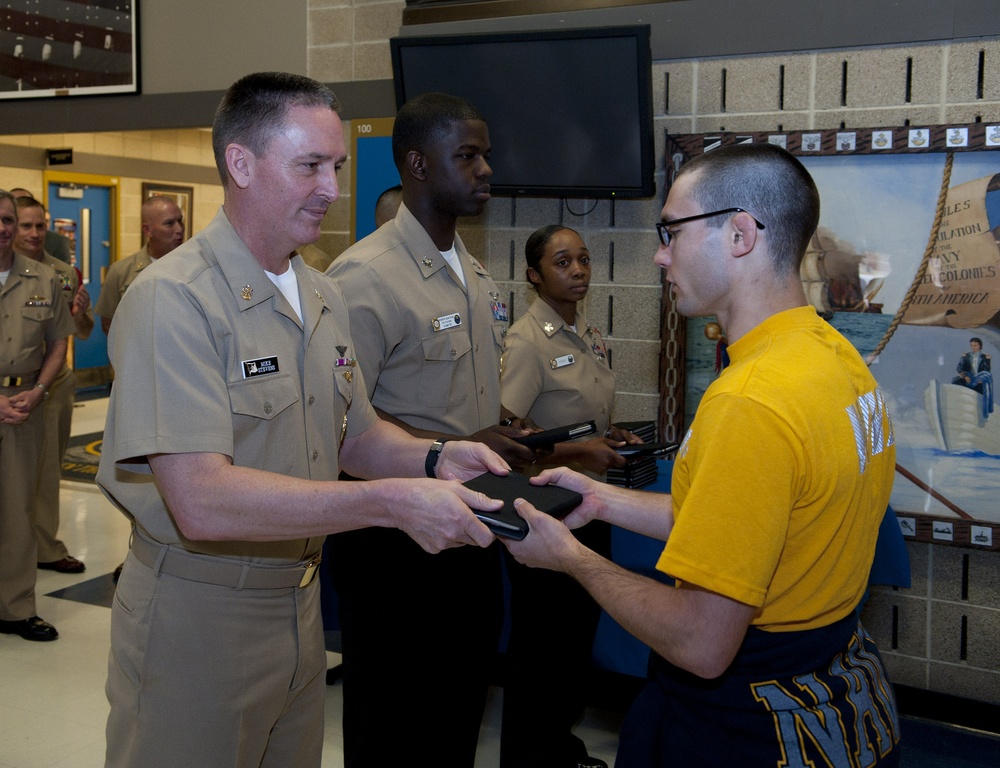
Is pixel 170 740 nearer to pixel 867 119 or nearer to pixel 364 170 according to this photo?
pixel 867 119

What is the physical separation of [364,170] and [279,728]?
3.62 metres

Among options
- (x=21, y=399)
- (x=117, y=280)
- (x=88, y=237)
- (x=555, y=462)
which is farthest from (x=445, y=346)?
(x=88, y=237)

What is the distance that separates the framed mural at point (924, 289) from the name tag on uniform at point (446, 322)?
1.50 metres

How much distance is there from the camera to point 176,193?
37.0 feet

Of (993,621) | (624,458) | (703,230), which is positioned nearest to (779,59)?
(624,458)

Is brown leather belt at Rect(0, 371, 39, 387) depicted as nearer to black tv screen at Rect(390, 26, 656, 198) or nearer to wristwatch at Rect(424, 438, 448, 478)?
black tv screen at Rect(390, 26, 656, 198)

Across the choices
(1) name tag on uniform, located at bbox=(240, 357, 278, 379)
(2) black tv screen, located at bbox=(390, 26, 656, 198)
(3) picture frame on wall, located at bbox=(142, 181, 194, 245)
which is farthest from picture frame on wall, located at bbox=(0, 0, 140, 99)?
(1) name tag on uniform, located at bbox=(240, 357, 278, 379)

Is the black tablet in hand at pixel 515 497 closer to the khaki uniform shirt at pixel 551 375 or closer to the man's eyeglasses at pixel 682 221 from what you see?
the man's eyeglasses at pixel 682 221

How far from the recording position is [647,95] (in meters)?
3.87

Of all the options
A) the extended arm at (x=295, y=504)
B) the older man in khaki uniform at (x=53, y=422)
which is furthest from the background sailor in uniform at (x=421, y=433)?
the older man in khaki uniform at (x=53, y=422)

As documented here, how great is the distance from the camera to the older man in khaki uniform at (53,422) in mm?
4703

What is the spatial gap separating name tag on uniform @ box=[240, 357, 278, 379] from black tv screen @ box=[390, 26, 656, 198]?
2.67 metres

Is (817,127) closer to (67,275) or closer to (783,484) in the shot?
(783,484)

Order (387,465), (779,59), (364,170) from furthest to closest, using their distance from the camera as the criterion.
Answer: (364,170)
(779,59)
(387,465)
